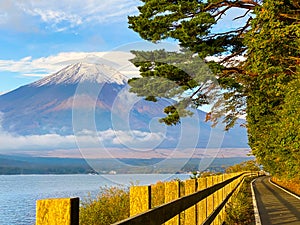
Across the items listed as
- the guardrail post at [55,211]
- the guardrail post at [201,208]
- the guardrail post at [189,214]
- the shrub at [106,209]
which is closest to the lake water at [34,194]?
the shrub at [106,209]

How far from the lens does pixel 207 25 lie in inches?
947

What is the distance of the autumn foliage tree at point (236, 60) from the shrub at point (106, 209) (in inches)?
272

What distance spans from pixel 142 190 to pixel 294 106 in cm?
1657

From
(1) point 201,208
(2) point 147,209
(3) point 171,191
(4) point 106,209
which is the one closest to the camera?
(2) point 147,209

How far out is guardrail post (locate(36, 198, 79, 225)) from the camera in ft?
8.52

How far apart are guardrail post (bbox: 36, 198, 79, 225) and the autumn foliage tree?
47.3 ft

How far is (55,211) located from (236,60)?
2724 cm

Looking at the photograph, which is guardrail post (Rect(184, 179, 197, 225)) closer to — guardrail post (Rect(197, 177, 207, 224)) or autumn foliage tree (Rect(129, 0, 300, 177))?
guardrail post (Rect(197, 177, 207, 224))

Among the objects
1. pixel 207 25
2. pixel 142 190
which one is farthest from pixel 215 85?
pixel 142 190

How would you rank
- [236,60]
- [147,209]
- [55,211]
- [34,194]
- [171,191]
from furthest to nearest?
1. [34,194]
2. [236,60]
3. [171,191]
4. [147,209]
5. [55,211]

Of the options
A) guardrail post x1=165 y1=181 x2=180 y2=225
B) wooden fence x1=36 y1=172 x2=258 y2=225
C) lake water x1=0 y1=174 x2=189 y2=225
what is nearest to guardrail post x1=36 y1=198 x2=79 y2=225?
wooden fence x1=36 y1=172 x2=258 y2=225

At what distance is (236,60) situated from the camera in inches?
1145

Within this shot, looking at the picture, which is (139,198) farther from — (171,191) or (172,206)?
(171,191)

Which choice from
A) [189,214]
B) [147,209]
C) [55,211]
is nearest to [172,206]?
[147,209]
